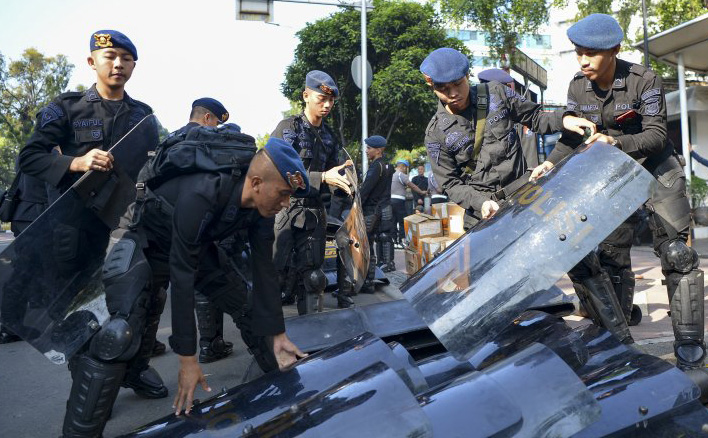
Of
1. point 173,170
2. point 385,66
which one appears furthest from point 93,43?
point 385,66

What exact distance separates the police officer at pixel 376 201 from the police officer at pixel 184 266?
14.7 ft

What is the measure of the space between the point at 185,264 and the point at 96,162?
889 millimetres

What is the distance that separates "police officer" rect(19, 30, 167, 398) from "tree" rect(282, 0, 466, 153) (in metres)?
20.1

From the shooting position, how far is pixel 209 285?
10.3 ft

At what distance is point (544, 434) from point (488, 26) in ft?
64.2

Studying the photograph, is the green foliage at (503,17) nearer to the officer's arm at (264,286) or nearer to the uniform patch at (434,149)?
the uniform patch at (434,149)

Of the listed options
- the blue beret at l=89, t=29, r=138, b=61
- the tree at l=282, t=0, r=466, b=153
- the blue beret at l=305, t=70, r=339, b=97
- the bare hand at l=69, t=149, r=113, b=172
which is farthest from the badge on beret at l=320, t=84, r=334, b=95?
the tree at l=282, t=0, r=466, b=153

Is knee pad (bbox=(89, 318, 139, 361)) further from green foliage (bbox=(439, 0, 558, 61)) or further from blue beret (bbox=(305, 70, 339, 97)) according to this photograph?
green foliage (bbox=(439, 0, 558, 61))

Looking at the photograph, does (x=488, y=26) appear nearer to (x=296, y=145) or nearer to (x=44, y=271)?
(x=296, y=145)

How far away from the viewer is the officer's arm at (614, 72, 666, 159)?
328 centimetres

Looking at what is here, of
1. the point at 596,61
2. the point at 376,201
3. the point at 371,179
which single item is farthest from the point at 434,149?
the point at 376,201

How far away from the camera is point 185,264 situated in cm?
255

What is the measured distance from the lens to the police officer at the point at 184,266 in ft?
8.32

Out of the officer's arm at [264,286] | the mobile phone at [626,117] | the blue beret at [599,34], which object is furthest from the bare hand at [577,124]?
the officer's arm at [264,286]
